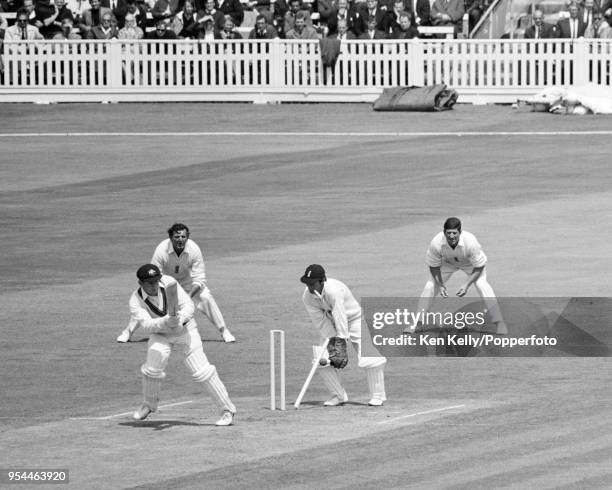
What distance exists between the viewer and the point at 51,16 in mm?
45344

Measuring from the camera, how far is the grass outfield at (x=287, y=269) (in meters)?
14.4

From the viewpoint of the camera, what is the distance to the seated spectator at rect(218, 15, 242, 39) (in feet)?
141

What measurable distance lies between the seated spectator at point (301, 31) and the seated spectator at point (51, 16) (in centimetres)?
615

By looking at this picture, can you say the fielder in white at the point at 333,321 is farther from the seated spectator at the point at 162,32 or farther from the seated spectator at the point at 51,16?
the seated spectator at the point at 51,16

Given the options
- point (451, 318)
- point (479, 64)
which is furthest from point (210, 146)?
point (451, 318)

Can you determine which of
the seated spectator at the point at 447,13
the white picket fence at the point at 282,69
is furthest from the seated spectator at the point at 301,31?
the seated spectator at the point at 447,13

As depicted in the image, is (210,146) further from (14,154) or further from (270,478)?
(270,478)

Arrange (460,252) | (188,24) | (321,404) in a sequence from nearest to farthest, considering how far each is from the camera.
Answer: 1. (321,404)
2. (460,252)
3. (188,24)

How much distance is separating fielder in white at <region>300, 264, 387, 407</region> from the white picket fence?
25936 mm

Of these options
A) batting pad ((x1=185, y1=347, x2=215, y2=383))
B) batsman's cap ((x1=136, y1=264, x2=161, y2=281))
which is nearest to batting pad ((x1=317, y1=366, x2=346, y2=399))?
batting pad ((x1=185, y1=347, x2=215, y2=383))

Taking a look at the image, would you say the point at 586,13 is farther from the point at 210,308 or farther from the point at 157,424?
the point at 157,424

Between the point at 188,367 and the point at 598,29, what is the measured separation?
2814 centimetres

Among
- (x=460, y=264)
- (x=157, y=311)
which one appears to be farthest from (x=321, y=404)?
(x=460, y=264)

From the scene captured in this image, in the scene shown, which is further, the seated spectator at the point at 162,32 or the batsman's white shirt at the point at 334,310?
the seated spectator at the point at 162,32
